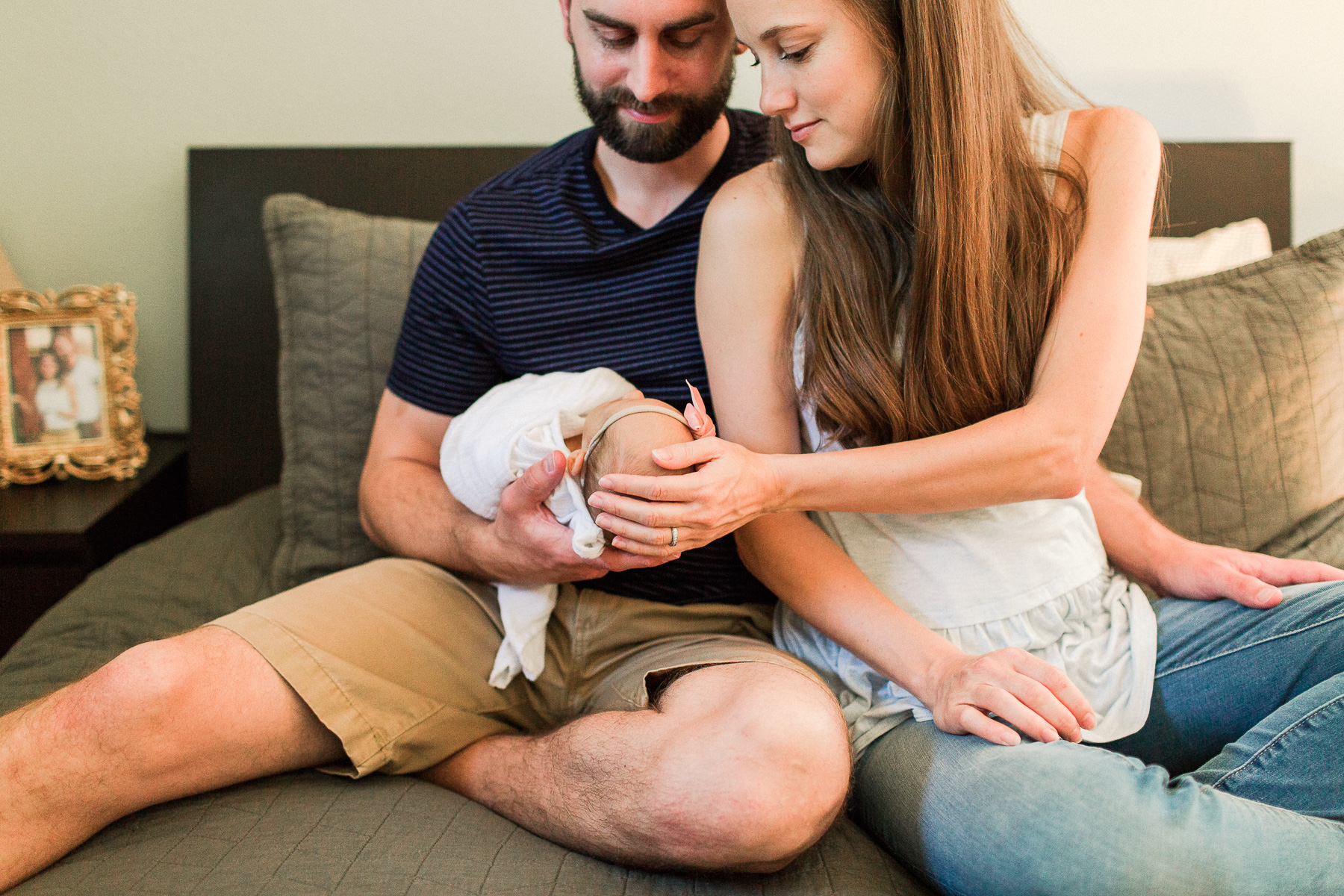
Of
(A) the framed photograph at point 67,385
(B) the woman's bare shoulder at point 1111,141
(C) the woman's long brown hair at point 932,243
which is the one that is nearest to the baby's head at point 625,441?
(C) the woman's long brown hair at point 932,243

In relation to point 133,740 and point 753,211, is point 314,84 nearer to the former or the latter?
point 753,211

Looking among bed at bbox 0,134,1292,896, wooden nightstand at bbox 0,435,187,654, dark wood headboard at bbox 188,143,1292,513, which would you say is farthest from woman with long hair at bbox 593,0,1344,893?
wooden nightstand at bbox 0,435,187,654

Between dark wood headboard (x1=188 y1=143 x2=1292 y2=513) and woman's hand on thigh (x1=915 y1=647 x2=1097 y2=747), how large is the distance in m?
1.27

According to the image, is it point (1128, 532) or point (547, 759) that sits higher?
point (1128, 532)

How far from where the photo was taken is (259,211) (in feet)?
6.23

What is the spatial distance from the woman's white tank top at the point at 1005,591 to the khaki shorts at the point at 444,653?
143mm

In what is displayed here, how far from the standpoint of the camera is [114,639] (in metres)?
1.36

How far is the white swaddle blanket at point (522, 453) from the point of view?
110 centimetres

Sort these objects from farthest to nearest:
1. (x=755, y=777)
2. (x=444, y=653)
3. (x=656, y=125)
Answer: (x=656, y=125) < (x=444, y=653) < (x=755, y=777)

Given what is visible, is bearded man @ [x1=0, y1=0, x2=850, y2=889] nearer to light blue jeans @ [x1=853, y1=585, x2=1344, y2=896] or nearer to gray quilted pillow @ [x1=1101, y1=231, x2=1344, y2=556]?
light blue jeans @ [x1=853, y1=585, x2=1344, y2=896]

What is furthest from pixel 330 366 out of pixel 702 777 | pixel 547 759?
pixel 702 777

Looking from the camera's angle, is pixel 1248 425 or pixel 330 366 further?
pixel 330 366

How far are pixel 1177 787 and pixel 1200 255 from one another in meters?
1.12

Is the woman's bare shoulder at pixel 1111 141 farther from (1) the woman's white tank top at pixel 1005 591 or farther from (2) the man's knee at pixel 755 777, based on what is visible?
(2) the man's knee at pixel 755 777
